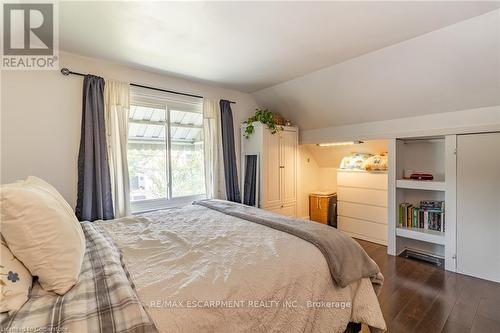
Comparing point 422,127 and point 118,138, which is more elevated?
point 422,127

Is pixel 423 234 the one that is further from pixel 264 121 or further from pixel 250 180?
pixel 264 121

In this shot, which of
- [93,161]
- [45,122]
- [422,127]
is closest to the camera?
[45,122]

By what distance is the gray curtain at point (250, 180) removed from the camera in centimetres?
379

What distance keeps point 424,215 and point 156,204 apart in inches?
137

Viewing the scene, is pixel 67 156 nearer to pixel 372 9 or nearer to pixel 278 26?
pixel 278 26

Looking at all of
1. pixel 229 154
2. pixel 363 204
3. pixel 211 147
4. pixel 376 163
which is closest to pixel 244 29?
pixel 211 147

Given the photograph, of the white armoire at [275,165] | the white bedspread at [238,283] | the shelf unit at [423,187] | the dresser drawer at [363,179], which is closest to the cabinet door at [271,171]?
the white armoire at [275,165]

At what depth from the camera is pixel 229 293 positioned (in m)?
1.06

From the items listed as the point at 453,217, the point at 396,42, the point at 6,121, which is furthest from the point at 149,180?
the point at 453,217

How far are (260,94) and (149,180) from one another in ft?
7.10

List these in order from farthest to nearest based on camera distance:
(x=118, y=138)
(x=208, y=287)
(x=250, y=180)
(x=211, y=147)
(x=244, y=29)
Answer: (x=250, y=180) → (x=211, y=147) → (x=118, y=138) → (x=244, y=29) → (x=208, y=287)

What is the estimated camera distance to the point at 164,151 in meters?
3.26

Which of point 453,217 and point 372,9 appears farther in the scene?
point 453,217

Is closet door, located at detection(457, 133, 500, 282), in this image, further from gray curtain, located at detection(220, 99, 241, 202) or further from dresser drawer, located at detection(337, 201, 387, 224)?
gray curtain, located at detection(220, 99, 241, 202)
